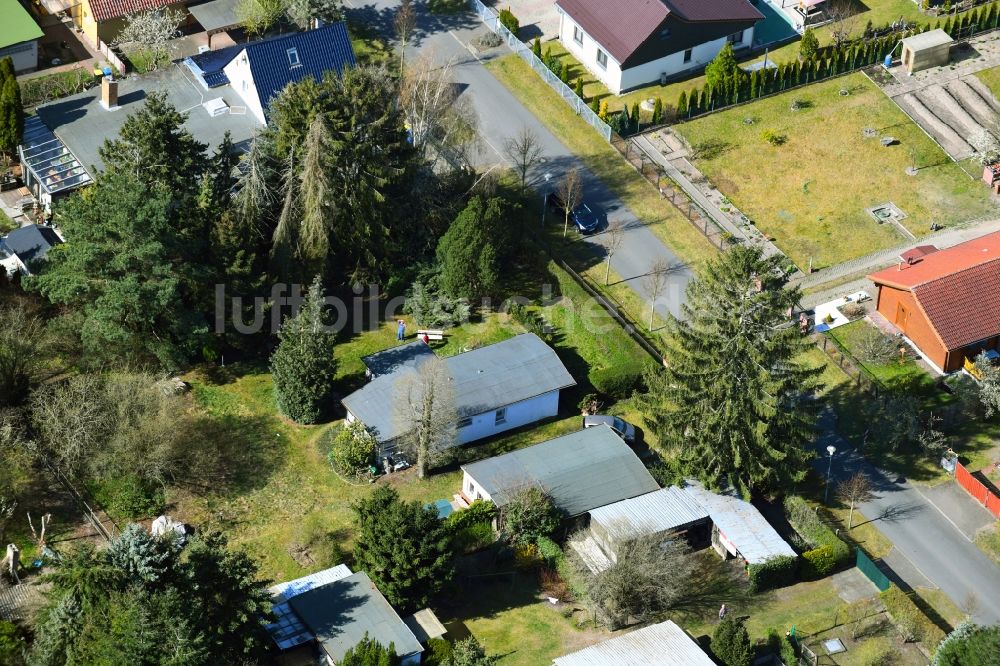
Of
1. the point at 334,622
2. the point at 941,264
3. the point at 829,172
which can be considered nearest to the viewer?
the point at 334,622

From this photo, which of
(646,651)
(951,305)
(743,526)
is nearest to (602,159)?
(951,305)

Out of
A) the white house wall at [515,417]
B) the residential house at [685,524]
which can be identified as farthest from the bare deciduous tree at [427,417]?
the residential house at [685,524]

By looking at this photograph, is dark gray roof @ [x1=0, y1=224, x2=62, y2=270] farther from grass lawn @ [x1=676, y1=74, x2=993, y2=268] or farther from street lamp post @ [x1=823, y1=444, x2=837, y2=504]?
street lamp post @ [x1=823, y1=444, x2=837, y2=504]

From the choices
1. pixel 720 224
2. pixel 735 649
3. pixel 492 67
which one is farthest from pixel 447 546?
pixel 492 67

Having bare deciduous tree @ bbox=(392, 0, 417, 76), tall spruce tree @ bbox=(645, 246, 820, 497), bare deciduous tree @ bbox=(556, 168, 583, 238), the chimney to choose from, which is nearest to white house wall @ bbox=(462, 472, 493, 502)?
tall spruce tree @ bbox=(645, 246, 820, 497)

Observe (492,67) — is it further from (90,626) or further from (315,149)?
(90,626)

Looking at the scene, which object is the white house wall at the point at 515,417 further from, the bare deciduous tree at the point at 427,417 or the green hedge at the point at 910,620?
the green hedge at the point at 910,620

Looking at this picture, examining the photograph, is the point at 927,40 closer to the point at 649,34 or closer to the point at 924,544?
the point at 649,34
